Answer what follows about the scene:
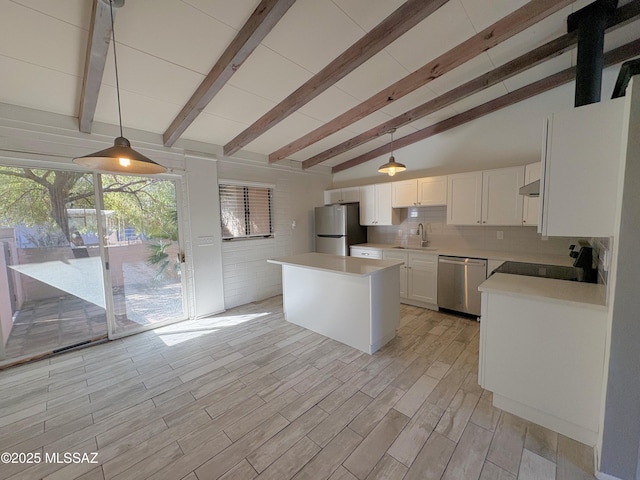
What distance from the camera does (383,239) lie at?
5082 millimetres

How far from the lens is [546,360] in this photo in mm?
1739

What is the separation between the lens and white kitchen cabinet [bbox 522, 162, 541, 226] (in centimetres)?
A: 315

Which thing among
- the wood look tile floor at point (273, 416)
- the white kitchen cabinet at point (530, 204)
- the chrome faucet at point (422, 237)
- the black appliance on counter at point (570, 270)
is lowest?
the wood look tile floor at point (273, 416)

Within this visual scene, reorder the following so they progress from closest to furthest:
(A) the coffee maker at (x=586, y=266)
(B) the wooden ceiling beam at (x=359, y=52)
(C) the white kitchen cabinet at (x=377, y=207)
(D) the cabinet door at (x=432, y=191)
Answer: (B) the wooden ceiling beam at (x=359, y=52) < (A) the coffee maker at (x=586, y=266) < (D) the cabinet door at (x=432, y=191) < (C) the white kitchen cabinet at (x=377, y=207)

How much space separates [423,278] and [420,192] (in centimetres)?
139

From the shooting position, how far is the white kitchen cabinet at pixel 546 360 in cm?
159

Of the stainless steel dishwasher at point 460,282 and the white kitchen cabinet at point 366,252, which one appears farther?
the white kitchen cabinet at point 366,252

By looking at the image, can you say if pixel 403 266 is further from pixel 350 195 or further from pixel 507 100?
pixel 507 100

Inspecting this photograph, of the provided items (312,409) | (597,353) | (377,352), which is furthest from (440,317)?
(312,409)

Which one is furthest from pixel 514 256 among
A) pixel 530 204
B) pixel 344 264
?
pixel 344 264

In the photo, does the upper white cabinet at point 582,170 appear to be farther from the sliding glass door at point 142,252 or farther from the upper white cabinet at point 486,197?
the sliding glass door at point 142,252

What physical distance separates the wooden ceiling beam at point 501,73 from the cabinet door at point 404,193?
0.93 metres

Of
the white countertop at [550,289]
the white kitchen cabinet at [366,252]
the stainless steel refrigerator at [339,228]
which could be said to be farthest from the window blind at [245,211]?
the white countertop at [550,289]

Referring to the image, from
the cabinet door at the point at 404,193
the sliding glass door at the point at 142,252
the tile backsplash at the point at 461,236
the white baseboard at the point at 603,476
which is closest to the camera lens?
the white baseboard at the point at 603,476
